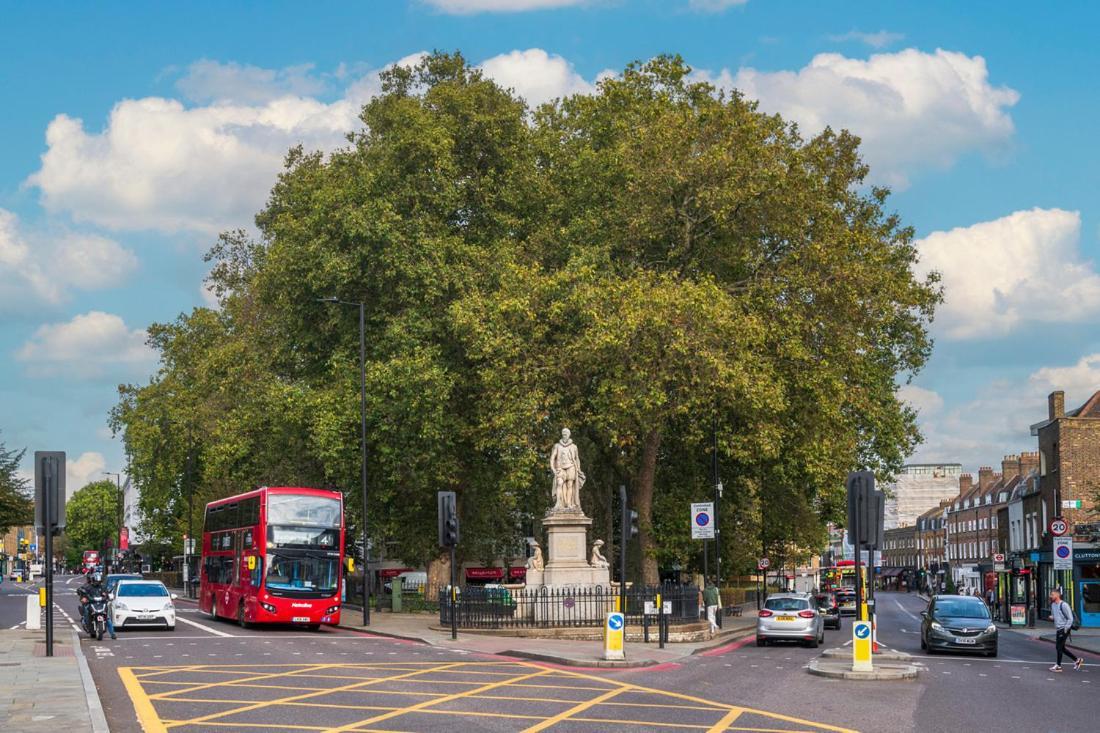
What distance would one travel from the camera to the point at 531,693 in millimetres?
19000

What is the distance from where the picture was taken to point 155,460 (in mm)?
70812

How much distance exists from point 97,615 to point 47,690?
13.8 metres

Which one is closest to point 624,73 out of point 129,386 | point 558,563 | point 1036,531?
point 558,563

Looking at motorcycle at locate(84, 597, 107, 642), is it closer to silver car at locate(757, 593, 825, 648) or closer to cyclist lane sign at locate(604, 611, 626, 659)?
cyclist lane sign at locate(604, 611, 626, 659)

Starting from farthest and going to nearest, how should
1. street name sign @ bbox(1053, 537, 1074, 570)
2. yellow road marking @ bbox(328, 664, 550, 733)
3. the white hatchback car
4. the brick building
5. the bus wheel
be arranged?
the brick building → street name sign @ bbox(1053, 537, 1074, 570) → the bus wheel → the white hatchback car → yellow road marking @ bbox(328, 664, 550, 733)

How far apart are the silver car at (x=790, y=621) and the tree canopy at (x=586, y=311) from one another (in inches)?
215

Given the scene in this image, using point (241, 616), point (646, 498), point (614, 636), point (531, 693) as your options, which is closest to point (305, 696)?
point (531, 693)

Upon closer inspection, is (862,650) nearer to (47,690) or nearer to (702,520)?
(47,690)

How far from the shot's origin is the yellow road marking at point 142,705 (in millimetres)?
14836

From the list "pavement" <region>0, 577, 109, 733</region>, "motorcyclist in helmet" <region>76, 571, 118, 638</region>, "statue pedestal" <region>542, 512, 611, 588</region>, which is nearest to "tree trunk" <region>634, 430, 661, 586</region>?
"statue pedestal" <region>542, 512, 611, 588</region>

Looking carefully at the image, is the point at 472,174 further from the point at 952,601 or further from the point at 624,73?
the point at 952,601

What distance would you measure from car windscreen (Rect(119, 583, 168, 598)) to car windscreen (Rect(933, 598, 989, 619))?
20.0 meters

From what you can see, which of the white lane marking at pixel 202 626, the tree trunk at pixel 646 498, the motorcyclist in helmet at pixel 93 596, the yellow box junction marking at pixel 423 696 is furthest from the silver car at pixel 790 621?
the motorcyclist in helmet at pixel 93 596

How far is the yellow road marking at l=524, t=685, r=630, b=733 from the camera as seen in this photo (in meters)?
14.9
